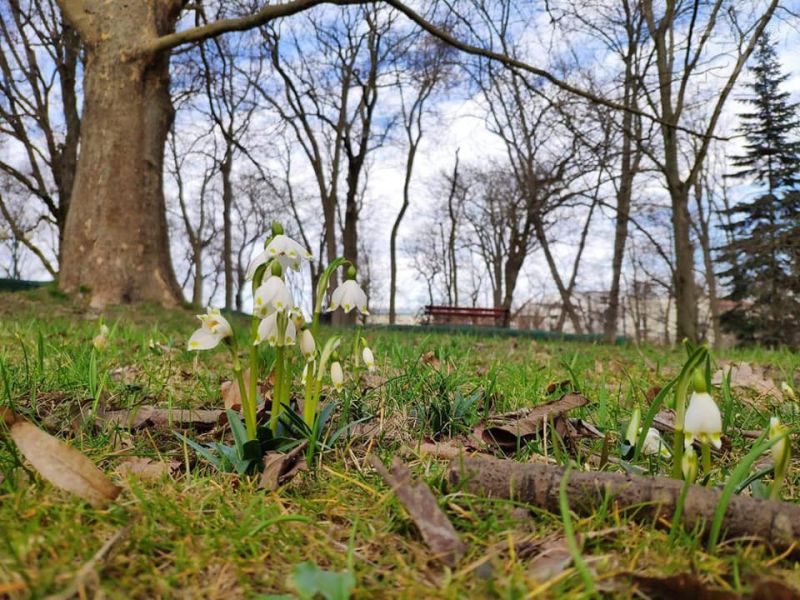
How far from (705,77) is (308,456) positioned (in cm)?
811

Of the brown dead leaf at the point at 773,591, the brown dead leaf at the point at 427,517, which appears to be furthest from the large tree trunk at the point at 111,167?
the brown dead leaf at the point at 773,591

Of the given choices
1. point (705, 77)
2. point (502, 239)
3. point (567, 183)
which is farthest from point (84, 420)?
point (502, 239)

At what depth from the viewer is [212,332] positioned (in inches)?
56.1

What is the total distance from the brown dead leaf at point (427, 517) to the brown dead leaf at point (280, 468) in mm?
326

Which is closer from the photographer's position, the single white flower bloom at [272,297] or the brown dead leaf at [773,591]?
the brown dead leaf at [773,591]

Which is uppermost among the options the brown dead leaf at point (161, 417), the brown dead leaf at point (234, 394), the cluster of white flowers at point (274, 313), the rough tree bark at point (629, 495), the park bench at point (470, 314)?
the park bench at point (470, 314)

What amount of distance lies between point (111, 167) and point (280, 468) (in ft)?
21.8

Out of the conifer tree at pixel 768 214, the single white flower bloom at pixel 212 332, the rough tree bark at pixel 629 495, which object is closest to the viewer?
the rough tree bark at pixel 629 495

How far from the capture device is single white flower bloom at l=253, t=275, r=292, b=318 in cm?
137

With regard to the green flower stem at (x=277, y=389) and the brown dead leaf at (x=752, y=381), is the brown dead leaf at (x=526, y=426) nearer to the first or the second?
the green flower stem at (x=277, y=389)

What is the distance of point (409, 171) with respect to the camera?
750 inches

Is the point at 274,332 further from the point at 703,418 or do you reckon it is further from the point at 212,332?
Answer: the point at 703,418

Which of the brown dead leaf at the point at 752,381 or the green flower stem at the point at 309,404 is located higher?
the green flower stem at the point at 309,404

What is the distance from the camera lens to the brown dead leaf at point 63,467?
41.9 inches
